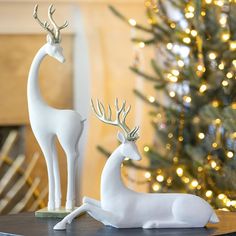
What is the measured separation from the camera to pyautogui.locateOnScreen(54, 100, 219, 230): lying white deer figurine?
214cm

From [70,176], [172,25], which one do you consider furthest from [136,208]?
[172,25]

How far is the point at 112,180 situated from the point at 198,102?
163cm

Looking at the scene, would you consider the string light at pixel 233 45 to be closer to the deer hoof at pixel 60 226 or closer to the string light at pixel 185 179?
the string light at pixel 185 179

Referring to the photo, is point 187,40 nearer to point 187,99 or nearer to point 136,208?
point 187,99

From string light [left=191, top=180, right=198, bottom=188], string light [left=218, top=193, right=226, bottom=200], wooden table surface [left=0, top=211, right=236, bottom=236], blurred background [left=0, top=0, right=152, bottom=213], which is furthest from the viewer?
blurred background [left=0, top=0, right=152, bottom=213]

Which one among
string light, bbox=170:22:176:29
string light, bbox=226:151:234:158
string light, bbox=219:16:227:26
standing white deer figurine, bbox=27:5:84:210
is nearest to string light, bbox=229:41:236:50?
string light, bbox=219:16:227:26

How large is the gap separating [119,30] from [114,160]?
2337 mm

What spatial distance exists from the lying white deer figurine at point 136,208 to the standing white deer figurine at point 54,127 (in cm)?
24

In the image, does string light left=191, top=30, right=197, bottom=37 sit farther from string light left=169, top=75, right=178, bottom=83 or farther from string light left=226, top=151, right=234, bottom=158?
→ string light left=226, top=151, right=234, bottom=158

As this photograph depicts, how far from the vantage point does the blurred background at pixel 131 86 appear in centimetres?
366

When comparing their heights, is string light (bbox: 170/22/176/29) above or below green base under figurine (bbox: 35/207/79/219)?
above

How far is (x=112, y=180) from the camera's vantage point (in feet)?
7.14

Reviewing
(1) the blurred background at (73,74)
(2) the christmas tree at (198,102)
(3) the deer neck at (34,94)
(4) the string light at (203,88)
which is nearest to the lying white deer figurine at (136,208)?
(3) the deer neck at (34,94)

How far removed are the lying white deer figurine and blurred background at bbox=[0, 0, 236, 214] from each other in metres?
1.42
